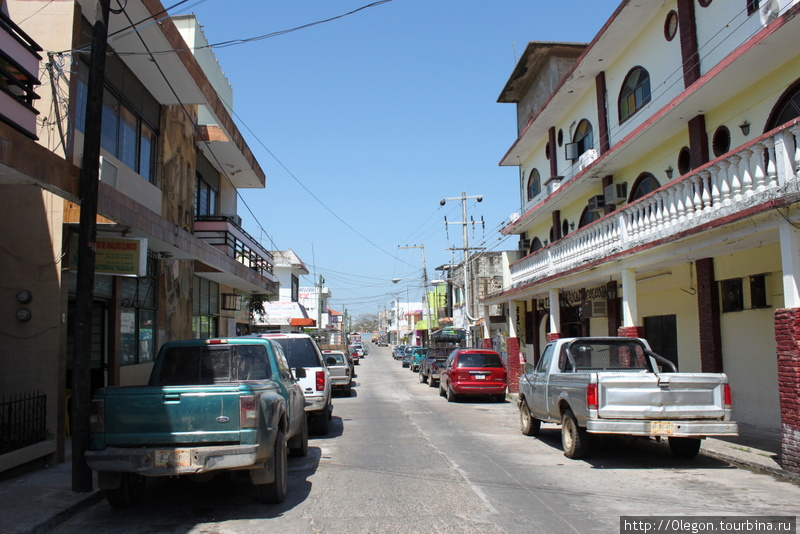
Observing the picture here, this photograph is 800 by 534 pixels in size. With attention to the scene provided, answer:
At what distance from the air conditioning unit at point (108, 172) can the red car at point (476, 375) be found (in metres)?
12.0

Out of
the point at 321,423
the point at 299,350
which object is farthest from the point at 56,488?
the point at 299,350

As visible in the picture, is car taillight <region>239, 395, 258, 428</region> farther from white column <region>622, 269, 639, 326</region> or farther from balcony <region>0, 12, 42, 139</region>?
white column <region>622, 269, 639, 326</region>

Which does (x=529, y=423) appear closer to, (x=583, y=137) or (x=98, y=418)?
(x=98, y=418)

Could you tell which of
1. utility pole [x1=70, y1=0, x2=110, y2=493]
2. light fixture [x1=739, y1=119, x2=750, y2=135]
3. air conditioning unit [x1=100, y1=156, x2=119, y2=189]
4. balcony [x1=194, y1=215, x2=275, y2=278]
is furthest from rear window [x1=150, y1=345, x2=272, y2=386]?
balcony [x1=194, y1=215, x2=275, y2=278]

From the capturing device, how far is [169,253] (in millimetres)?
14500

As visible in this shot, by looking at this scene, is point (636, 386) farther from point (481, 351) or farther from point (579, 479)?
point (481, 351)

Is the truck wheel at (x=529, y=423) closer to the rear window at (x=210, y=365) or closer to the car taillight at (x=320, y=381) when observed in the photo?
the car taillight at (x=320, y=381)

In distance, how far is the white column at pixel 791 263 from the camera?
8539mm

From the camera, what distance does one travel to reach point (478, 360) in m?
20.8

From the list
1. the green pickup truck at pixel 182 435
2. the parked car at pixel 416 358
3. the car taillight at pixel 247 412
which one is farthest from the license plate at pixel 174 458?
the parked car at pixel 416 358

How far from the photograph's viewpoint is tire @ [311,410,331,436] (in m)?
12.6

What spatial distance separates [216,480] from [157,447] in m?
2.16

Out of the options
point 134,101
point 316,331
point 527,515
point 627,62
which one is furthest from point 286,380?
point 316,331

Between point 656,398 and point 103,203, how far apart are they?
8.68 meters
